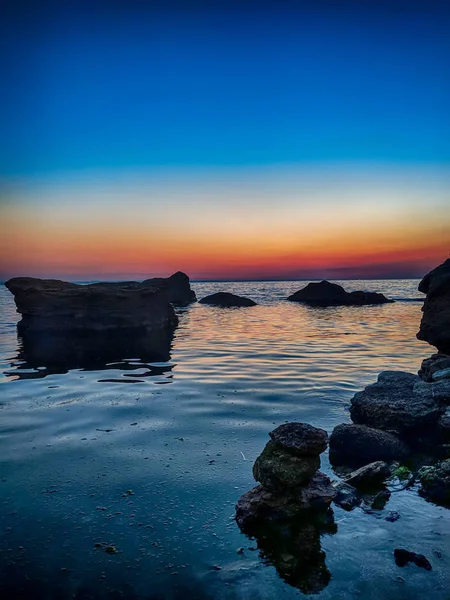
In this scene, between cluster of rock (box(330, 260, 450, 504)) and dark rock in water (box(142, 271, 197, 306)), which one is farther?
dark rock in water (box(142, 271, 197, 306))

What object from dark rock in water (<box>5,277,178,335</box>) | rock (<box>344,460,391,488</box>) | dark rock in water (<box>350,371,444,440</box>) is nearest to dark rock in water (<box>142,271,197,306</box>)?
dark rock in water (<box>5,277,178,335</box>)

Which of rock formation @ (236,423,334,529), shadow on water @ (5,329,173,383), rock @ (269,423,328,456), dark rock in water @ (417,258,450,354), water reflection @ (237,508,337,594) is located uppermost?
dark rock in water @ (417,258,450,354)

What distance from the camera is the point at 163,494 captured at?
700cm

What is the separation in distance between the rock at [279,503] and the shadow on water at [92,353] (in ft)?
31.2

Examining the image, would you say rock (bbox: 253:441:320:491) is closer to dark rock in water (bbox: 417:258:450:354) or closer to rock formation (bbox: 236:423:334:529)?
rock formation (bbox: 236:423:334:529)

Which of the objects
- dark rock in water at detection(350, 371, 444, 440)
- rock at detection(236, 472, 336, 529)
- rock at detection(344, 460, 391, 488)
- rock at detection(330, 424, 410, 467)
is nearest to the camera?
rock at detection(236, 472, 336, 529)

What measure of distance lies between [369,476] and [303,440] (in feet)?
6.18

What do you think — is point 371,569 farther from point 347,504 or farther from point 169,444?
point 169,444

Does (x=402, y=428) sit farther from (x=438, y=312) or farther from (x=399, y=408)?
(x=438, y=312)

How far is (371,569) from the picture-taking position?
5145 mm

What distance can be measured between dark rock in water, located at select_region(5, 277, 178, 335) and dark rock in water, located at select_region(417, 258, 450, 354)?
62.5 feet

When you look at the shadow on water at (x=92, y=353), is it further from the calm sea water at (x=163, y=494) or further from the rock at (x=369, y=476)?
the rock at (x=369, y=476)

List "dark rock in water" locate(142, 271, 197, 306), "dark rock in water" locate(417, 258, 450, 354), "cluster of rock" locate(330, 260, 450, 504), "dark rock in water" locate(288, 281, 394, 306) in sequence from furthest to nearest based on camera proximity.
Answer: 1. "dark rock in water" locate(142, 271, 197, 306)
2. "dark rock in water" locate(288, 281, 394, 306)
3. "dark rock in water" locate(417, 258, 450, 354)
4. "cluster of rock" locate(330, 260, 450, 504)

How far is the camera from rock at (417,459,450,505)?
6848mm
